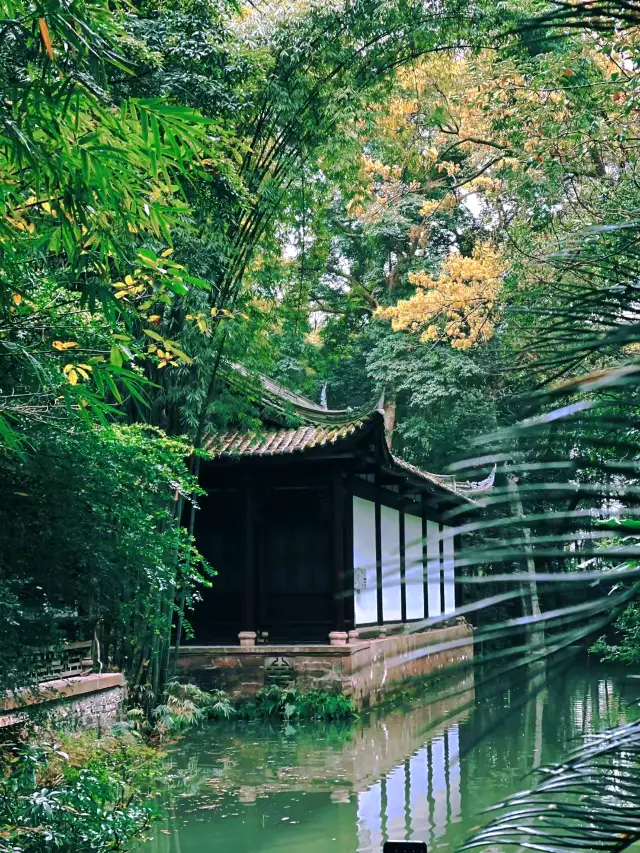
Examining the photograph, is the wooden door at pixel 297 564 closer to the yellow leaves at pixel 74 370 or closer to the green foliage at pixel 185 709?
the green foliage at pixel 185 709

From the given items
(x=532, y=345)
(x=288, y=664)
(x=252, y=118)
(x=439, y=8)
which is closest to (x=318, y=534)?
(x=288, y=664)

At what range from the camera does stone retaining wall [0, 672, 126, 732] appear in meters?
5.57

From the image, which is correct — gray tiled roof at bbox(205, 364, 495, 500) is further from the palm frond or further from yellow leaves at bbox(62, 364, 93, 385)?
the palm frond

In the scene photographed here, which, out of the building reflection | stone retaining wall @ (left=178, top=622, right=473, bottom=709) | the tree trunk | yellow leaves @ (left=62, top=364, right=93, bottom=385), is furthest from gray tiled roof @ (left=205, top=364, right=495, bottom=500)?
the tree trunk

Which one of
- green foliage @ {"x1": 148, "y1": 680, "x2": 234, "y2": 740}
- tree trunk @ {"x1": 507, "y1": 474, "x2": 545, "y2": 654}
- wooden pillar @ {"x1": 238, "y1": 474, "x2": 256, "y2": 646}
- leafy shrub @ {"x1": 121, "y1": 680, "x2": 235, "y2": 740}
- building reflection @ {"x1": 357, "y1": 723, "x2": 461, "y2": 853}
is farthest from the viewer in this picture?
wooden pillar @ {"x1": 238, "y1": 474, "x2": 256, "y2": 646}

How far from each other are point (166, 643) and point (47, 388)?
561cm

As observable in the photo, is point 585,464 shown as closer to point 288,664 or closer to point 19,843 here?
point 19,843

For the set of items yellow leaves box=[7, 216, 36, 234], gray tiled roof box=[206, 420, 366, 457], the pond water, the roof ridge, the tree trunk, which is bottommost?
the pond water

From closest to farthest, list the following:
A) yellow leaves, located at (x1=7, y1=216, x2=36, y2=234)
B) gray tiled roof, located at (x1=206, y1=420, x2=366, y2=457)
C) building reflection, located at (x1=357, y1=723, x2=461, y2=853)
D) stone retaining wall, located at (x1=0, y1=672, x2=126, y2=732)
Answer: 1. yellow leaves, located at (x1=7, y1=216, x2=36, y2=234)
2. stone retaining wall, located at (x1=0, y1=672, x2=126, y2=732)
3. building reflection, located at (x1=357, y1=723, x2=461, y2=853)
4. gray tiled roof, located at (x1=206, y1=420, x2=366, y2=457)

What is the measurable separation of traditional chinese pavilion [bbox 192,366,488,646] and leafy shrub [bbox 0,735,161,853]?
21.8 ft

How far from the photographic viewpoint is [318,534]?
12.5 m

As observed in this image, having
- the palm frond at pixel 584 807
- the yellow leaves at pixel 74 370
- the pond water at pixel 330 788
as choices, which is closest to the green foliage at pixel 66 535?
the yellow leaves at pixel 74 370

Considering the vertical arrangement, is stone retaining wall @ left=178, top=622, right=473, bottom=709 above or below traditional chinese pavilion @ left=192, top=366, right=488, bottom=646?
below

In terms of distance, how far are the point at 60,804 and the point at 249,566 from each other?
316 inches
